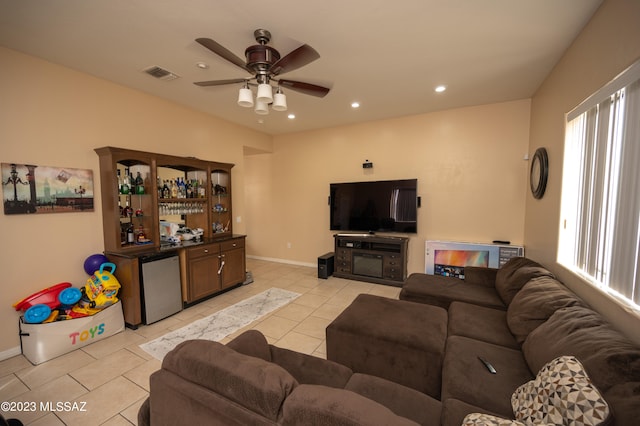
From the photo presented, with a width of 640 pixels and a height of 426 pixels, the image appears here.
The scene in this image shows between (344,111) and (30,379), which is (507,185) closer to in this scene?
(344,111)

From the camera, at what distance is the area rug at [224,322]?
2752mm

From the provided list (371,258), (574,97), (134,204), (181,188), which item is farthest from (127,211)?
(574,97)

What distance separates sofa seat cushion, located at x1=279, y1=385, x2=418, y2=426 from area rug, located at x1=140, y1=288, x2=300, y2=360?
2.29 m

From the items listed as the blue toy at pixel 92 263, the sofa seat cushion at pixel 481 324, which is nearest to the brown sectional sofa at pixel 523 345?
the sofa seat cushion at pixel 481 324

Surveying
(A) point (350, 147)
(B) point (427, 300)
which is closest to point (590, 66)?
(B) point (427, 300)

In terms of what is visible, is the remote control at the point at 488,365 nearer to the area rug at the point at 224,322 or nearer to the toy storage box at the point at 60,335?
the area rug at the point at 224,322

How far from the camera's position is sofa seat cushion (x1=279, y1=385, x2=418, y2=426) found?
0.83 meters

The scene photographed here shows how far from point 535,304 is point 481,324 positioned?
429 millimetres

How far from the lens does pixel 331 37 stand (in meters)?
2.36

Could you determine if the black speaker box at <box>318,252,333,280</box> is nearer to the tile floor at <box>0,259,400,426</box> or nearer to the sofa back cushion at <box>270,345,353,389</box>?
the tile floor at <box>0,259,400,426</box>

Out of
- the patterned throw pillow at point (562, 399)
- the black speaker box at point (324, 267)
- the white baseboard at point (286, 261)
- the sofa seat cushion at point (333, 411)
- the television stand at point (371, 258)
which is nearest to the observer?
the sofa seat cushion at point (333, 411)

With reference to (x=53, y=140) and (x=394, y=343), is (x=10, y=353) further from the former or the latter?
(x=394, y=343)

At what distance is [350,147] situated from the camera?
17.1 ft

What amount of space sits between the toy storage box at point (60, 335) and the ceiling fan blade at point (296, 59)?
10.3 ft
